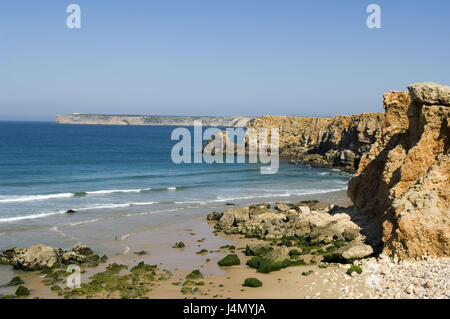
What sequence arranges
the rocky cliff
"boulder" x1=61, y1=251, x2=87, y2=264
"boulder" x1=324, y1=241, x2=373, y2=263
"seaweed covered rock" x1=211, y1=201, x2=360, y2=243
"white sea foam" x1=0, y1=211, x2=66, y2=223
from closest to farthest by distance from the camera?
1. "boulder" x1=324, y1=241, x2=373, y2=263
2. "boulder" x1=61, y1=251, x2=87, y2=264
3. "seaweed covered rock" x1=211, y1=201, x2=360, y2=243
4. "white sea foam" x1=0, y1=211, x2=66, y2=223
5. the rocky cliff

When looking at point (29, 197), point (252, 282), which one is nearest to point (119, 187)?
point (29, 197)

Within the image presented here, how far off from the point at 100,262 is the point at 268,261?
10524 millimetres

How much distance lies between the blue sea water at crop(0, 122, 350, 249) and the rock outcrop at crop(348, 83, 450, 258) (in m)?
19.6

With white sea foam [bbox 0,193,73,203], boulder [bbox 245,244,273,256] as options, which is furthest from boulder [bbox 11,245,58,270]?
white sea foam [bbox 0,193,73,203]

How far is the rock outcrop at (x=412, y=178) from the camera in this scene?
20641mm

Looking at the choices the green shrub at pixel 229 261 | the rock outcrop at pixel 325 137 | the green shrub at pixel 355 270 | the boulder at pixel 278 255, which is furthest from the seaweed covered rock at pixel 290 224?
the rock outcrop at pixel 325 137

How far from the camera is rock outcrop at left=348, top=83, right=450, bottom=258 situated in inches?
813

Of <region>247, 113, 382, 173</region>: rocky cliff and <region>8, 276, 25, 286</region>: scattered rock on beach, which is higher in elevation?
<region>247, 113, 382, 173</region>: rocky cliff

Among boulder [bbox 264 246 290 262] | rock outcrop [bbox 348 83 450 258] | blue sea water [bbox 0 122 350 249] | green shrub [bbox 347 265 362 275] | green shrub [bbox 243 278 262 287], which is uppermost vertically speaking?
rock outcrop [bbox 348 83 450 258]

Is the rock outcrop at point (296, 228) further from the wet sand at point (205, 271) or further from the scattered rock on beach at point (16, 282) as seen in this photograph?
the scattered rock on beach at point (16, 282)

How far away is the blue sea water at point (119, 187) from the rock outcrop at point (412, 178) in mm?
19558

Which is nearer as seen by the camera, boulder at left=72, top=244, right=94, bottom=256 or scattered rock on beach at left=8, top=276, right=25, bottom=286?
scattered rock on beach at left=8, top=276, right=25, bottom=286

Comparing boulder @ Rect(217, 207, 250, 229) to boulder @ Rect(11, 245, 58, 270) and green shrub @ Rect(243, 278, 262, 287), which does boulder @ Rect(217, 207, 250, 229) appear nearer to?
boulder @ Rect(11, 245, 58, 270)

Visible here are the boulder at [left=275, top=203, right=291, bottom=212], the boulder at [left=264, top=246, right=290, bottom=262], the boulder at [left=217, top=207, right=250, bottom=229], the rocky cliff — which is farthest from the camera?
the rocky cliff
